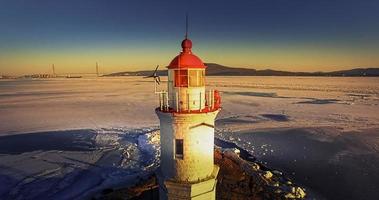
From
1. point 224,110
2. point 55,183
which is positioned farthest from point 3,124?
point 224,110

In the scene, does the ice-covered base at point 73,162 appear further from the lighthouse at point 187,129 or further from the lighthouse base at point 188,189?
the lighthouse at point 187,129

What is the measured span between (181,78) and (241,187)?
7111mm

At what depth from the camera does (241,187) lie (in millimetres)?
11367

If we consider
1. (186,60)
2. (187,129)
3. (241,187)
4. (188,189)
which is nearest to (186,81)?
(186,60)

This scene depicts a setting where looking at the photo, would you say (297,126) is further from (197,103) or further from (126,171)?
(197,103)

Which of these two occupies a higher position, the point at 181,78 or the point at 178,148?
the point at 181,78

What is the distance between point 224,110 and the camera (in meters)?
29.9

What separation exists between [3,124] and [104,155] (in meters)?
13.7

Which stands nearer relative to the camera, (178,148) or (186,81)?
(186,81)

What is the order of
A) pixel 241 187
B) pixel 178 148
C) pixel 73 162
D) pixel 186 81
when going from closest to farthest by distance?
1. pixel 186 81
2. pixel 178 148
3. pixel 241 187
4. pixel 73 162

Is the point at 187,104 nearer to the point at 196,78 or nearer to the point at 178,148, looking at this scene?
the point at 196,78

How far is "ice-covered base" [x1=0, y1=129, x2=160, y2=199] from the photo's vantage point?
39.5ft

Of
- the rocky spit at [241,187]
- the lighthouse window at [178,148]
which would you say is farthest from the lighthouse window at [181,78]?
the rocky spit at [241,187]

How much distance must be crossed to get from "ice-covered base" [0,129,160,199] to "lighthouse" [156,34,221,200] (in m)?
6.77
